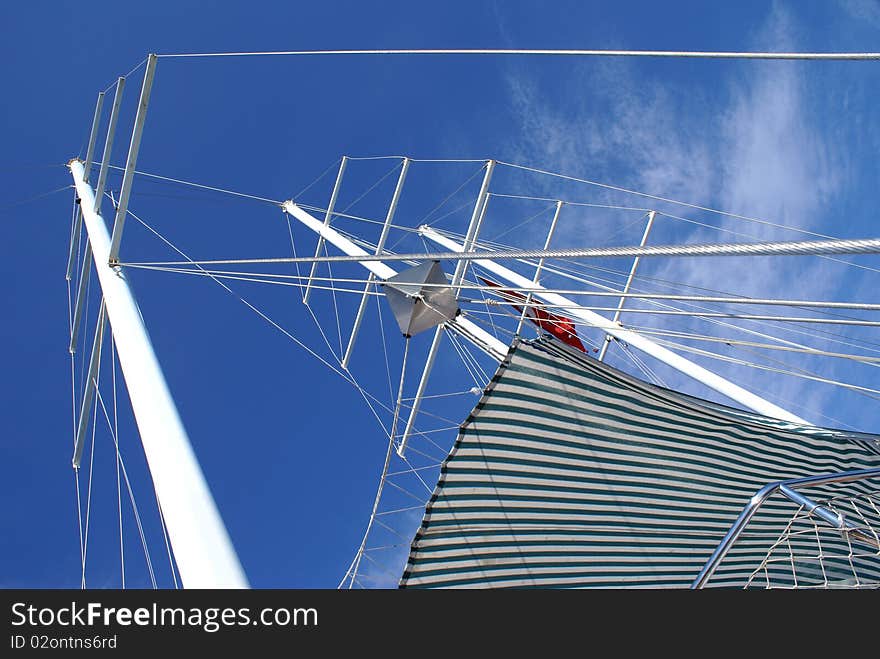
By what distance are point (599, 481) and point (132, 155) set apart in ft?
25.4

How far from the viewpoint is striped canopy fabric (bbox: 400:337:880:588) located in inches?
281

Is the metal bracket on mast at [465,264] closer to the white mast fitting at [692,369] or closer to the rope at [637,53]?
the white mast fitting at [692,369]

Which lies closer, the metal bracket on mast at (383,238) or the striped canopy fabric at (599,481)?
the striped canopy fabric at (599,481)

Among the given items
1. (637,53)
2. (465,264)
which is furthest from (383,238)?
(637,53)

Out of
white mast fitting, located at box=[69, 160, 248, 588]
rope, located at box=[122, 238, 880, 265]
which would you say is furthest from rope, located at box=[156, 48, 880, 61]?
white mast fitting, located at box=[69, 160, 248, 588]

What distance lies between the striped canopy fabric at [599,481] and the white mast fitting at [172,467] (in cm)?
338

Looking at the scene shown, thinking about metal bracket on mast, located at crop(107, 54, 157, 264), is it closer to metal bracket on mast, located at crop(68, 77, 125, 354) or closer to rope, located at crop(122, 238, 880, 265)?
metal bracket on mast, located at crop(68, 77, 125, 354)

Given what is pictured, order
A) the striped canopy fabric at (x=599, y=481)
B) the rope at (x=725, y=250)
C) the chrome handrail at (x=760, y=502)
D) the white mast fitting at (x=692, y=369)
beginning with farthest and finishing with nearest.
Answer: the white mast fitting at (x=692, y=369) → the striped canopy fabric at (x=599, y=481) → the chrome handrail at (x=760, y=502) → the rope at (x=725, y=250)

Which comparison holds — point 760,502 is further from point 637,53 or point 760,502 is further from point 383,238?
point 383,238

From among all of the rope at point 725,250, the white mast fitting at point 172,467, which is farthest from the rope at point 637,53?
the white mast fitting at point 172,467

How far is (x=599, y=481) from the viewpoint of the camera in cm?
737

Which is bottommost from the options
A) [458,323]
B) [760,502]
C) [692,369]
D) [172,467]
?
[760,502]

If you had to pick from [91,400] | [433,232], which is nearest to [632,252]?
[91,400]

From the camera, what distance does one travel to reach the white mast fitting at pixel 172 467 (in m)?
3.65
